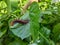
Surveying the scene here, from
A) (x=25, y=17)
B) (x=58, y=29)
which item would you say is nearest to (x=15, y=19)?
(x=25, y=17)

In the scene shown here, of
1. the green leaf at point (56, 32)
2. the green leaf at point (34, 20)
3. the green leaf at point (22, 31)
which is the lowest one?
the green leaf at point (56, 32)

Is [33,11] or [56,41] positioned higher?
[33,11]

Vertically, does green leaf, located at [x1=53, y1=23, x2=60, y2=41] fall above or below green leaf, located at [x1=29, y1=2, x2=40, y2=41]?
below

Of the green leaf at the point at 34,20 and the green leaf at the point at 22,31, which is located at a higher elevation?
the green leaf at the point at 34,20

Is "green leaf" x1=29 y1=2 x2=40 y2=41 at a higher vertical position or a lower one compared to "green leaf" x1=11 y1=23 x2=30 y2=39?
higher

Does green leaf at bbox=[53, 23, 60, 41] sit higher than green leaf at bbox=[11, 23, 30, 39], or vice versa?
green leaf at bbox=[11, 23, 30, 39]

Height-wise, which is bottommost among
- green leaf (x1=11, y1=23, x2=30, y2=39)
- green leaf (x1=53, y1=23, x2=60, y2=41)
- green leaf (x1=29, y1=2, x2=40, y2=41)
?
green leaf (x1=53, y1=23, x2=60, y2=41)

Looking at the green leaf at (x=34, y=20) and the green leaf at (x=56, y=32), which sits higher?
the green leaf at (x=34, y=20)

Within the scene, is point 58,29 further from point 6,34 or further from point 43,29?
point 6,34

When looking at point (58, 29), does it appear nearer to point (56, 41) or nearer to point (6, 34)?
point (56, 41)

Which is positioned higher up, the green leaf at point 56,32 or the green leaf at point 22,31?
the green leaf at point 22,31
